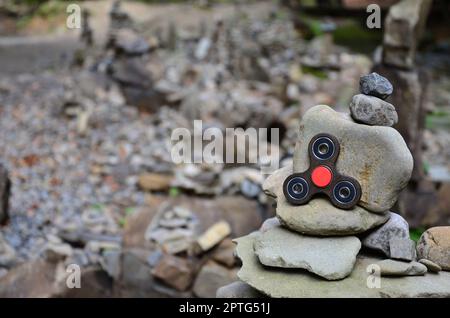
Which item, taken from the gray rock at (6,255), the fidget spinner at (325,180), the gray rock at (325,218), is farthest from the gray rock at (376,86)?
the gray rock at (6,255)

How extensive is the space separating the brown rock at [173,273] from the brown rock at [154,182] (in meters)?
2.32

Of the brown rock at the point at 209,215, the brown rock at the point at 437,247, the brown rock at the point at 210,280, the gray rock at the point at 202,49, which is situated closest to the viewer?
the brown rock at the point at 437,247

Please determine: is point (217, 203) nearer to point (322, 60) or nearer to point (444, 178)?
point (444, 178)

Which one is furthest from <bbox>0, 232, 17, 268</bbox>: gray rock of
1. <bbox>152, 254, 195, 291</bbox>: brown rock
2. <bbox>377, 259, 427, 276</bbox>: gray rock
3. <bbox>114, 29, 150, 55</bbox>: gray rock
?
<bbox>114, 29, 150, 55</bbox>: gray rock

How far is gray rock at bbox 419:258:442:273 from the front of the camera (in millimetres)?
3223

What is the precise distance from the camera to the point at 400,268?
3.12 meters

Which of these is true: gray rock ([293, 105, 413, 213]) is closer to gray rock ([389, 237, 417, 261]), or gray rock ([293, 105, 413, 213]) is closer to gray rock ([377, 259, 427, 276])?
gray rock ([389, 237, 417, 261])

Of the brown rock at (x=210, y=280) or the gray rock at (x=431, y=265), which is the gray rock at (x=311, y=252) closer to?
the gray rock at (x=431, y=265)

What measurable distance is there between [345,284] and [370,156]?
2.57 ft

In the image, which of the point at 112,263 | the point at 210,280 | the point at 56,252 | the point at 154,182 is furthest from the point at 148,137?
the point at 210,280

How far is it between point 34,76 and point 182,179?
6066 mm

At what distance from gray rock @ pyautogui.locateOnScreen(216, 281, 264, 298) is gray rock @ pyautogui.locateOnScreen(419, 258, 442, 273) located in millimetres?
1050

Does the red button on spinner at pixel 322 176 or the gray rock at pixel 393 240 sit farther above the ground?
the red button on spinner at pixel 322 176

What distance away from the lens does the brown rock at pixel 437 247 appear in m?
3.35
